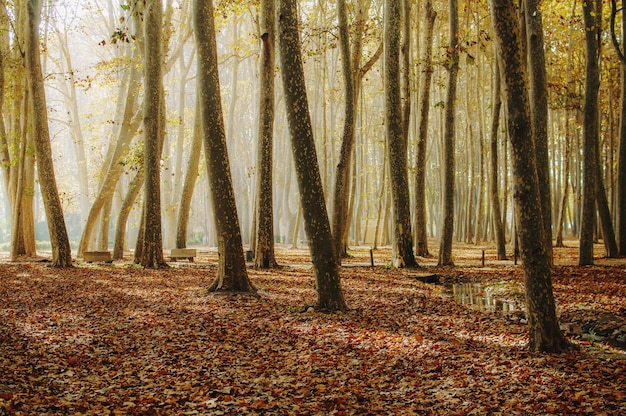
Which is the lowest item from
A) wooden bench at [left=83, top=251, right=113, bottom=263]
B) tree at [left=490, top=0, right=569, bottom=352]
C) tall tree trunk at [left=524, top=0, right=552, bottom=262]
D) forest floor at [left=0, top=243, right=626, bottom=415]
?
forest floor at [left=0, top=243, right=626, bottom=415]

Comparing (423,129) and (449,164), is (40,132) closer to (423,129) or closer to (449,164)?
(449,164)

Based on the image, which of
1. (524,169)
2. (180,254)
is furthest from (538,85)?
(180,254)

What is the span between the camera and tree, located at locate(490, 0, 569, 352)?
5.86 metres

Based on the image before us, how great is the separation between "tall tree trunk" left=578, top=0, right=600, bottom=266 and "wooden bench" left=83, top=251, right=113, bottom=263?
43.4ft

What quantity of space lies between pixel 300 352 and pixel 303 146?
3169 millimetres

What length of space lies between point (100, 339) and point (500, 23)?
6.04 m

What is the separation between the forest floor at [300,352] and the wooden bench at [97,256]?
5261 millimetres

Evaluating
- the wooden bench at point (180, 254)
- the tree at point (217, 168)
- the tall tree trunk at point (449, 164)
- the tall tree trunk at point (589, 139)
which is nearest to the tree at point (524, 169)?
the tree at point (217, 168)

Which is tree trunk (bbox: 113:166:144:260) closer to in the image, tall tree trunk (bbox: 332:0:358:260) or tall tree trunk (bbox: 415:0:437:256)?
tall tree trunk (bbox: 332:0:358:260)

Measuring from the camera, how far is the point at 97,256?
1683 cm

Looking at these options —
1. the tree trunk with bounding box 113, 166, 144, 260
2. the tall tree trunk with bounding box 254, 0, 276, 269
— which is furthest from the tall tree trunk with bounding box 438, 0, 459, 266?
the tree trunk with bounding box 113, 166, 144, 260

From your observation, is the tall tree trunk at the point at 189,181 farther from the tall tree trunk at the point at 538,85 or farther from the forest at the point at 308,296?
the tall tree trunk at the point at 538,85

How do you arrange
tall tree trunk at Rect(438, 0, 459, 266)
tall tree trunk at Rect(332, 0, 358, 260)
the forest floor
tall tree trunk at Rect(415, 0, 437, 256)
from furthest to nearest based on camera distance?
1. tall tree trunk at Rect(415, 0, 437, 256)
2. tall tree trunk at Rect(332, 0, 358, 260)
3. tall tree trunk at Rect(438, 0, 459, 266)
4. the forest floor

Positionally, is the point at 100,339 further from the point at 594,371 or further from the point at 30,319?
the point at 594,371
